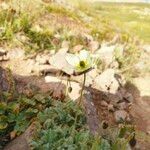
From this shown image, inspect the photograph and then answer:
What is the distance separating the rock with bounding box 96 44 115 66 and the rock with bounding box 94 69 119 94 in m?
0.93

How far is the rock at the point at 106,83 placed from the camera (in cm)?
1075

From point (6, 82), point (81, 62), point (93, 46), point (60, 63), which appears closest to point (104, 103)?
point (60, 63)

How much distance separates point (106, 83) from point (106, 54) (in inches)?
69.2

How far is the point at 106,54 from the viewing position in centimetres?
1243

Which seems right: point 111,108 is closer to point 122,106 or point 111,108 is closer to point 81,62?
point 122,106

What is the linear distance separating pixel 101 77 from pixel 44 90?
2.54 metres

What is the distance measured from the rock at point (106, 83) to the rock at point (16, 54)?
1573 mm

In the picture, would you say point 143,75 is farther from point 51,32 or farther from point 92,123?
point 92,123

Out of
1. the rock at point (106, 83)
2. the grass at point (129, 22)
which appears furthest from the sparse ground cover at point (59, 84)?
the grass at point (129, 22)

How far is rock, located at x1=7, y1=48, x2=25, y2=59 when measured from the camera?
34.6 feet

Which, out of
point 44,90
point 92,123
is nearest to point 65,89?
point 44,90

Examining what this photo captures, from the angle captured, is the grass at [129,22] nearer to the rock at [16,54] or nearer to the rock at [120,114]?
the rock at [16,54]

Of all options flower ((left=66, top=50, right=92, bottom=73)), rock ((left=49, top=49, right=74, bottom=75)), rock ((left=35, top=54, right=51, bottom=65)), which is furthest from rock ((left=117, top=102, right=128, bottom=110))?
flower ((left=66, top=50, right=92, bottom=73))

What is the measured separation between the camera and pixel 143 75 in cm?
1318
